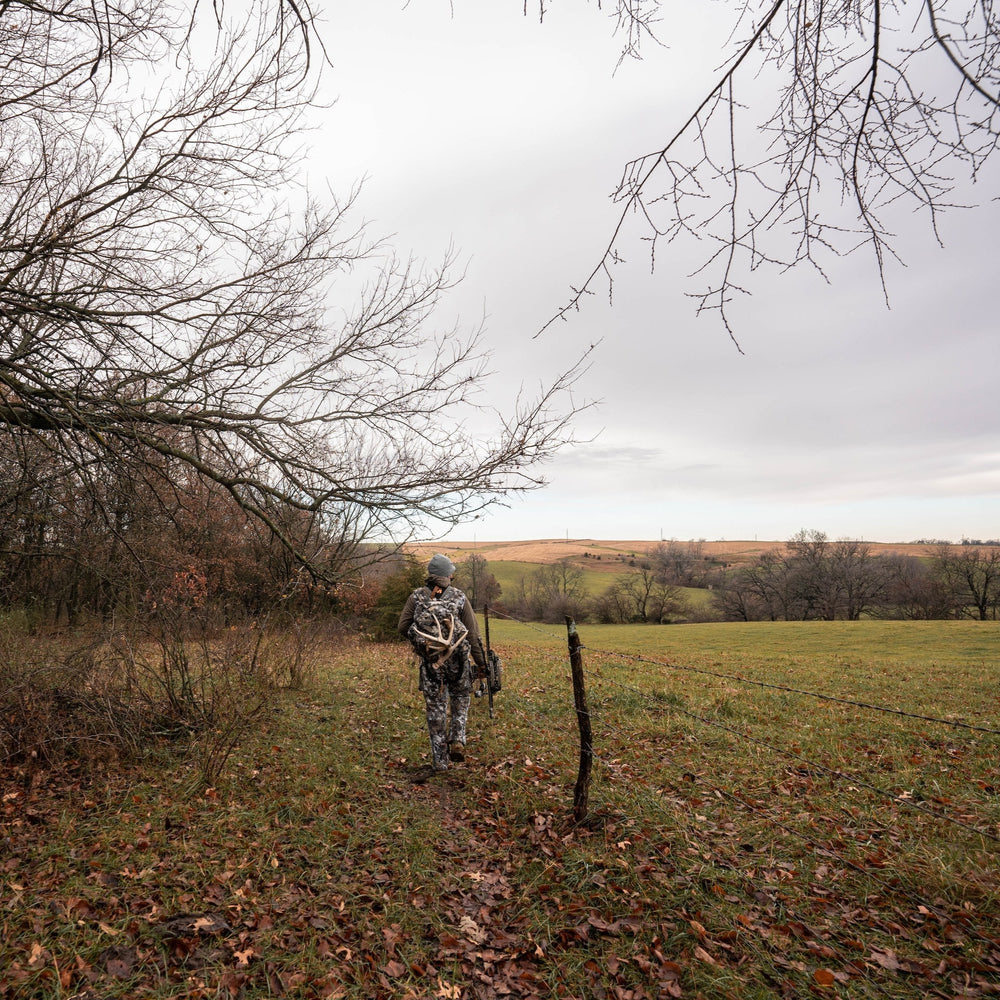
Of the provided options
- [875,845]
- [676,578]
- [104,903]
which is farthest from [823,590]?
[104,903]

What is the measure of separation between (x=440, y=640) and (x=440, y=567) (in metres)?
0.77

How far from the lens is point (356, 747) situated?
6883mm

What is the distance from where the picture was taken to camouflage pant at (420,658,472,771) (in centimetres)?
620

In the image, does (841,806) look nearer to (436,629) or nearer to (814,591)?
(436,629)

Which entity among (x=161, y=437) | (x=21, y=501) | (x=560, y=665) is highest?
(x=161, y=437)

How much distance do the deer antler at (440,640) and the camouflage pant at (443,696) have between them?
185 mm

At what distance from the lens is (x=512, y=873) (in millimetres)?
4254

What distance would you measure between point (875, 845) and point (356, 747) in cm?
516

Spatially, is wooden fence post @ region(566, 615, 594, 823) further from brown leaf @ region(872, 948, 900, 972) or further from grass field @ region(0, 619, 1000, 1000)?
brown leaf @ region(872, 948, 900, 972)

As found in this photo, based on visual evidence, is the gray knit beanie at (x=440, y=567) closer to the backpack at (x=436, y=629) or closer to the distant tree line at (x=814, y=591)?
the backpack at (x=436, y=629)

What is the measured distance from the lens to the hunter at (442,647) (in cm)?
617

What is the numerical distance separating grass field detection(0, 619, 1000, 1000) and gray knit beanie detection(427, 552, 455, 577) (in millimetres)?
2108

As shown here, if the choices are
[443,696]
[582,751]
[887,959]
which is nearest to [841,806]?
[887,959]

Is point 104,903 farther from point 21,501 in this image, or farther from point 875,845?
point 21,501
